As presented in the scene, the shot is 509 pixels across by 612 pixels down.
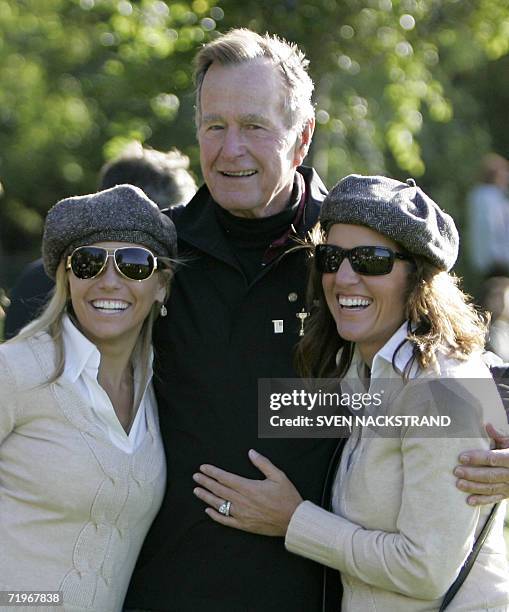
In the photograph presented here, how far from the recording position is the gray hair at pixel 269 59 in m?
3.77

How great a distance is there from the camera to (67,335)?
3395 millimetres

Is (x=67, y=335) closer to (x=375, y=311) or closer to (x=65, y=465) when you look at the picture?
(x=65, y=465)

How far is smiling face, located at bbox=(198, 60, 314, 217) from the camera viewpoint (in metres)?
3.72

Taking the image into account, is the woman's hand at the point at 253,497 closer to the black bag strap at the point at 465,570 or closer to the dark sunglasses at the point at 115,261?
the black bag strap at the point at 465,570

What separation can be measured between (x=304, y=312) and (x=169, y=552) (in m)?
0.93

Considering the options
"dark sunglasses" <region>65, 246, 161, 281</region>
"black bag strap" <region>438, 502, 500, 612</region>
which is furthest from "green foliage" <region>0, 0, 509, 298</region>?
"black bag strap" <region>438, 502, 500, 612</region>

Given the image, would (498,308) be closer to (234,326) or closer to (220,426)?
(234,326)

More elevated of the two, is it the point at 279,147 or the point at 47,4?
the point at 47,4

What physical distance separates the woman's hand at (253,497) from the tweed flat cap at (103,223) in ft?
2.57

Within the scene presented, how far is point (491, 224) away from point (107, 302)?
7.58 m

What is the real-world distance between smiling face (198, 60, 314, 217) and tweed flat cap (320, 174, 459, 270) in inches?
19.5

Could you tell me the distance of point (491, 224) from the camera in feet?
34.1

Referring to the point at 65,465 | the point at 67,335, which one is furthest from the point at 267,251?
the point at 65,465

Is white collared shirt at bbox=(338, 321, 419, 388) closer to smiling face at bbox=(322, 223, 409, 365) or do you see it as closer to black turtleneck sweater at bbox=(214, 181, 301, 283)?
smiling face at bbox=(322, 223, 409, 365)
